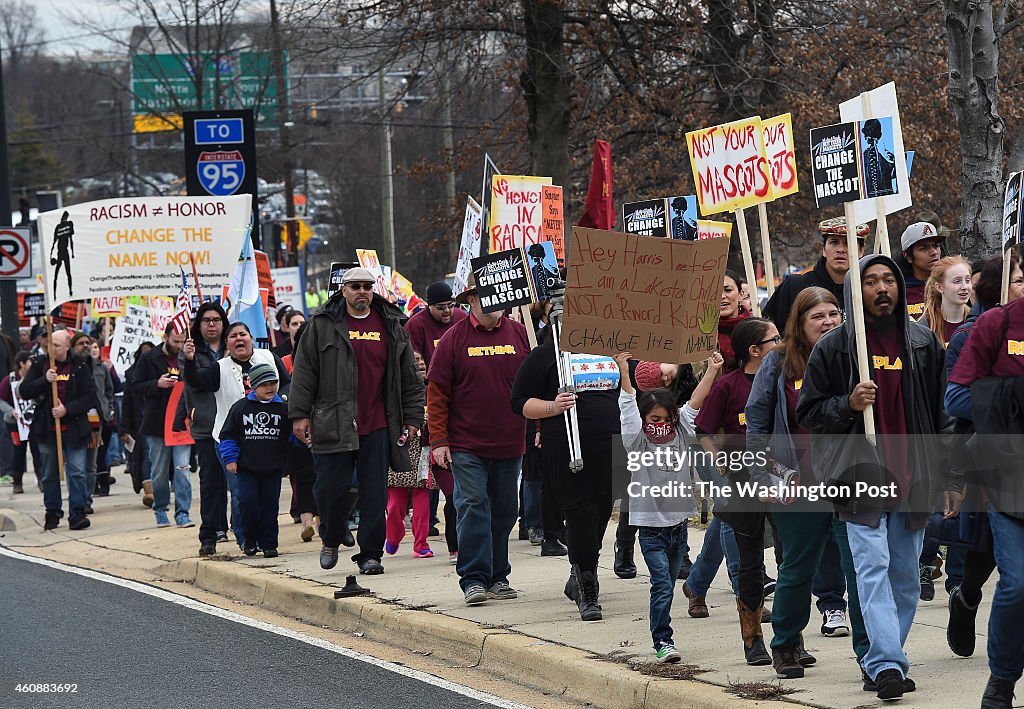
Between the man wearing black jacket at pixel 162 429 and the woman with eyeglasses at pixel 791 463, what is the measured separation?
340 inches

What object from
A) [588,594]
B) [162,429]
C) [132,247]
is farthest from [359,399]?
[132,247]

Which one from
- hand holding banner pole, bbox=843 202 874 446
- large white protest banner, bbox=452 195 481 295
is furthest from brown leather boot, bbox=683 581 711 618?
large white protest banner, bbox=452 195 481 295

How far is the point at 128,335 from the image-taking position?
62.3ft

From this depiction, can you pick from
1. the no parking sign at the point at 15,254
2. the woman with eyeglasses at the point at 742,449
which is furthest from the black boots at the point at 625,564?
the no parking sign at the point at 15,254

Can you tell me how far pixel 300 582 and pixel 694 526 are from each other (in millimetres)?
3202

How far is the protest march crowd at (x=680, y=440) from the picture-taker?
639cm

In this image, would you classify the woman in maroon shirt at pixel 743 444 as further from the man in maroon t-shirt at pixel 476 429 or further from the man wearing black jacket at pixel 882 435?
the man in maroon t-shirt at pixel 476 429

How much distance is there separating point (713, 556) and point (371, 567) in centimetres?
298

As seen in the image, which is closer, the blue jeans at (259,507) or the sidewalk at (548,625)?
the sidewalk at (548,625)

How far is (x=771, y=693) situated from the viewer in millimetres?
6609

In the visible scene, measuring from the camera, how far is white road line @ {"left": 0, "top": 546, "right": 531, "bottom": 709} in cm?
755

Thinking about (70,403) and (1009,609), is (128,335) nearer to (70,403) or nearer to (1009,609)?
(70,403)

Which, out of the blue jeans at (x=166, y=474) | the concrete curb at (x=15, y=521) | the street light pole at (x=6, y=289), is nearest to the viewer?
the blue jeans at (x=166, y=474)

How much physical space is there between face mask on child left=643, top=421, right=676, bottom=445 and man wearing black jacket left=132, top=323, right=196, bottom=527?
759cm
